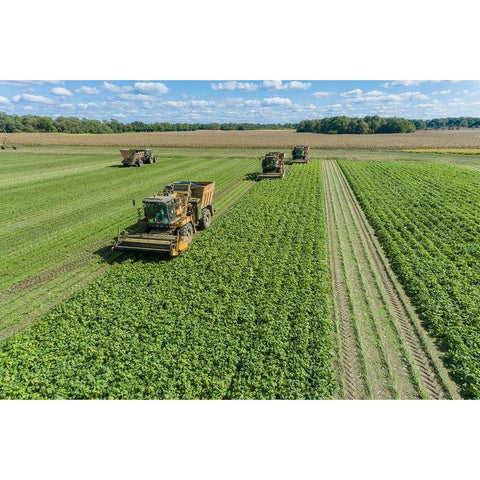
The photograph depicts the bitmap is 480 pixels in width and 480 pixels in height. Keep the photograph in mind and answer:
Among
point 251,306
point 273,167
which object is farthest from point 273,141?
point 251,306

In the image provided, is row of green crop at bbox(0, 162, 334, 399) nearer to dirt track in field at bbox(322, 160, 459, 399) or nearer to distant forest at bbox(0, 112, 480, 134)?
dirt track in field at bbox(322, 160, 459, 399)

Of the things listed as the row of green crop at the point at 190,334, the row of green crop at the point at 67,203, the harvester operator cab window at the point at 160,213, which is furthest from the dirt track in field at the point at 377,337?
the row of green crop at the point at 67,203

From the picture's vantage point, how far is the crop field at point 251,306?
22.3 ft

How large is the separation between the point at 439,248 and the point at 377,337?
26.3 ft

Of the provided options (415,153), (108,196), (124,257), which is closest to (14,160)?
(108,196)

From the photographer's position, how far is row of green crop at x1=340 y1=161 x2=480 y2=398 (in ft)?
26.6

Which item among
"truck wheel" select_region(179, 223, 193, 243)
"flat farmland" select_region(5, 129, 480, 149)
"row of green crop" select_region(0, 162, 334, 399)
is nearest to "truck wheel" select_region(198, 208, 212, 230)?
"truck wheel" select_region(179, 223, 193, 243)

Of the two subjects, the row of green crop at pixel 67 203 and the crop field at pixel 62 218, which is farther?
the row of green crop at pixel 67 203

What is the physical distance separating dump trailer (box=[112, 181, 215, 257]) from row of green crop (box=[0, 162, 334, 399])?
0.64 meters

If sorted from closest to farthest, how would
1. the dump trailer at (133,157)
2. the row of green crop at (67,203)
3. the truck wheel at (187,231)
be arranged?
the truck wheel at (187,231)
the row of green crop at (67,203)
the dump trailer at (133,157)

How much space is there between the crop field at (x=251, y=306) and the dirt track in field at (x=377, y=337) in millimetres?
43

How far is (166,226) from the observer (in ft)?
43.0

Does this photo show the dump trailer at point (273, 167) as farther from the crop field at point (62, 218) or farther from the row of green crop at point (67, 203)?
the row of green crop at point (67, 203)

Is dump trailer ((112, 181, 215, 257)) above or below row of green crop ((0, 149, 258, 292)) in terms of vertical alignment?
above
